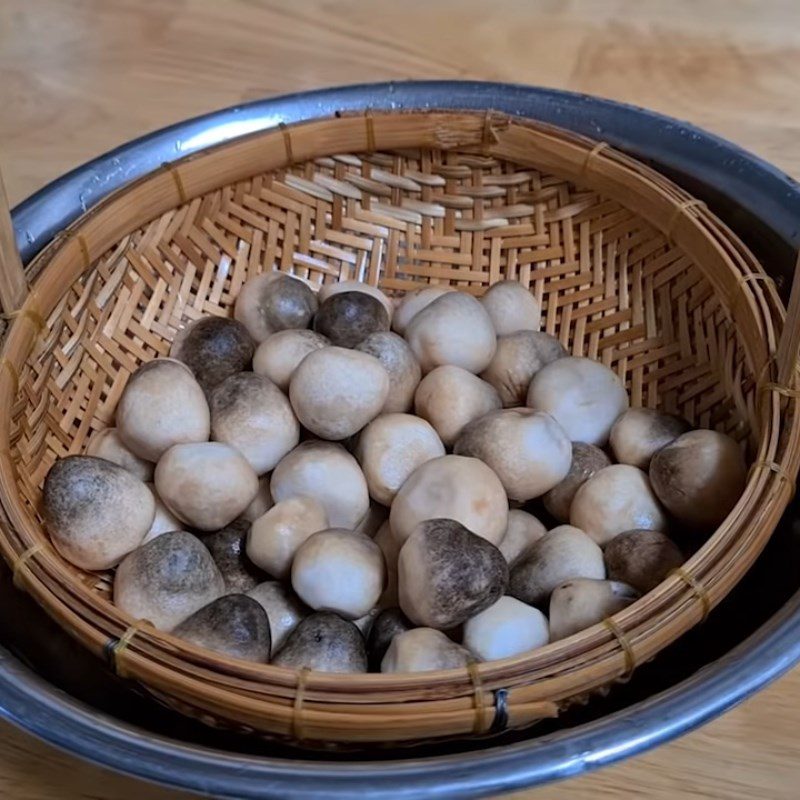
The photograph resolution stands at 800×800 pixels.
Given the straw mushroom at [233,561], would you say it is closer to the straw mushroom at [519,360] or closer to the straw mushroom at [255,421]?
the straw mushroom at [255,421]

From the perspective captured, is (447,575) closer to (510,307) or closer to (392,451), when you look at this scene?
(392,451)

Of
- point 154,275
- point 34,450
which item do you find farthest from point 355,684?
point 154,275

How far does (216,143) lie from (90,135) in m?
0.28

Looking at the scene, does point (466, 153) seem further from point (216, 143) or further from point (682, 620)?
point (682, 620)

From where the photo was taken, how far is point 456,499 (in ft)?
1.91

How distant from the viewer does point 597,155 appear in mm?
698

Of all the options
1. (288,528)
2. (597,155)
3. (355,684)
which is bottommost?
(355,684)

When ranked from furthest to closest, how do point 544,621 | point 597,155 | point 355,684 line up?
point 597,155, point 544,621, point 355,684

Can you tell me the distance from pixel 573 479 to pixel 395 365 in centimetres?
14

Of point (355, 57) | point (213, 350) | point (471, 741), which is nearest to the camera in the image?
point (471, 741)

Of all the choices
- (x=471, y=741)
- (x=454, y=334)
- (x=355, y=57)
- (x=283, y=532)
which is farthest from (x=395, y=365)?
(x=355, y=57)

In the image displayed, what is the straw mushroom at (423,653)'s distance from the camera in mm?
502

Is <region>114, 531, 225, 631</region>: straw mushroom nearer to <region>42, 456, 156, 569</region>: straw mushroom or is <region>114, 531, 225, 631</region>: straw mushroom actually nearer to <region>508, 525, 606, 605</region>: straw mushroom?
<region>42, 456, 156, 569</region>: straw mushroom

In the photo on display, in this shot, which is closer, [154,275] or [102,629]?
[102,629]
